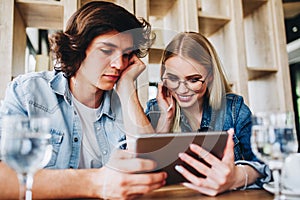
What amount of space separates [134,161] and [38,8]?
4.04 feet

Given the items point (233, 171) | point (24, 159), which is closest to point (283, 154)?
point (233, 171)

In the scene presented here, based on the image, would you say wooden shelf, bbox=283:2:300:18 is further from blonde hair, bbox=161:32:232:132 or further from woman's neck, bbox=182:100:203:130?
woman's neck, bbox=182:100:203:130

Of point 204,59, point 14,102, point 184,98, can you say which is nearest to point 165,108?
point 184,98

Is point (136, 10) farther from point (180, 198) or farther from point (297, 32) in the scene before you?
point (297, 32)

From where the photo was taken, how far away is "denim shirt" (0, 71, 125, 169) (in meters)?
1.11

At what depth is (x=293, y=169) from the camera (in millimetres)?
754

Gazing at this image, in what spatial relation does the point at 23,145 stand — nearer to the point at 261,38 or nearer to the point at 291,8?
the point at 261,38

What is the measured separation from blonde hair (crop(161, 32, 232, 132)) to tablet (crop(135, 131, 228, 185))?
2.28ft

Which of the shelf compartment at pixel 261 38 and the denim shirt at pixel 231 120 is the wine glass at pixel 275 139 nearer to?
the denim shirt at pixel 231 120

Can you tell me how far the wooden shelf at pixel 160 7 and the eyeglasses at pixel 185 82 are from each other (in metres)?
0.59

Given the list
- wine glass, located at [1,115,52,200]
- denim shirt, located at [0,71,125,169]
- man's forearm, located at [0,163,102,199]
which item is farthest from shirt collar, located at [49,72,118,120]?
wine glass, located at [1,115,52,200]

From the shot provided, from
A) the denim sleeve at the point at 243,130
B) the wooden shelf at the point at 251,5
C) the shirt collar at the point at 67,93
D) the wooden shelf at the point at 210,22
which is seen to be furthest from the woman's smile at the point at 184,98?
the wooden shelf at the point at 251,5

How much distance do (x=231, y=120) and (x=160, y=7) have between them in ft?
3.06

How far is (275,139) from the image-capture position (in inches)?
24.5
